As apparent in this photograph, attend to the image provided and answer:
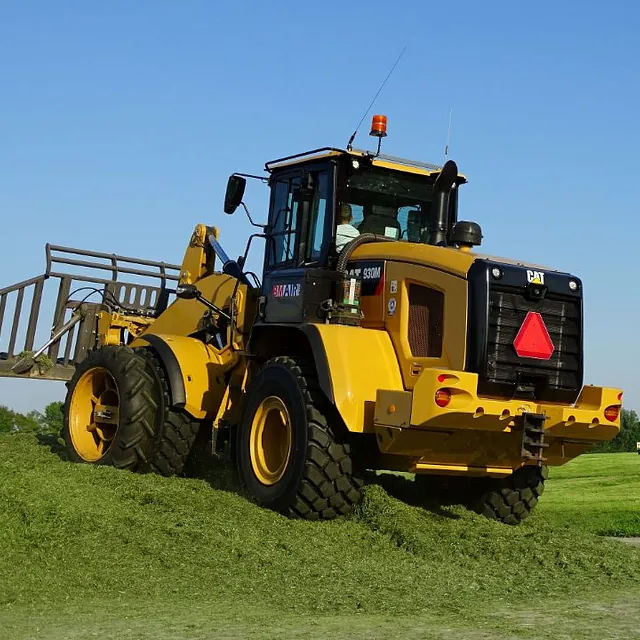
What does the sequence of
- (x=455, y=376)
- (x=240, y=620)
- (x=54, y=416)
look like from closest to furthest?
(x=240, y=620) → (x=455, y=376) → (x=54, y=416)

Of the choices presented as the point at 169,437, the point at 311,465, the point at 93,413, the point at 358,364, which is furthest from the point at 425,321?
the point at 93,413

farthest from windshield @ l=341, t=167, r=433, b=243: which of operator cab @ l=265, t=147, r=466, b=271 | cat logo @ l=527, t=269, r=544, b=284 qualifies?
cat logo @ l=527, t=269, r=544, b=284

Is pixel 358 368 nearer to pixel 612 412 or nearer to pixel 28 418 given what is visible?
pixel 612 412

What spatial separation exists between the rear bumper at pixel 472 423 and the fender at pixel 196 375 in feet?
8.54

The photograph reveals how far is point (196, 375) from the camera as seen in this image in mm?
10867

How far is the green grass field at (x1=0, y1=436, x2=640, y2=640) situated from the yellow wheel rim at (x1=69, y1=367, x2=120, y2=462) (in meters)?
1.22

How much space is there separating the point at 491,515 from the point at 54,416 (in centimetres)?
3933

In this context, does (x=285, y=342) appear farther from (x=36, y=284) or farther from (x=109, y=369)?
(x=36, y=284)

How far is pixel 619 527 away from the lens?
453 inches

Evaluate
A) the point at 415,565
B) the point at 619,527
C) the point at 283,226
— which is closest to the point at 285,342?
the point at 283,226

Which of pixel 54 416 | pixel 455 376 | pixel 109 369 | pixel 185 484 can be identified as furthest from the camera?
pixel 54 416

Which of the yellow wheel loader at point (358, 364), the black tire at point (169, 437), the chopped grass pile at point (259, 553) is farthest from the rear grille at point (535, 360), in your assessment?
the black tire at point (169, 437)

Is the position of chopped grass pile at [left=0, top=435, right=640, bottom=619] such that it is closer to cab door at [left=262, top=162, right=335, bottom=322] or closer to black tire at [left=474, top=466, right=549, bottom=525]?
black tire at [left=474, top=466, right=549, bottom=525]

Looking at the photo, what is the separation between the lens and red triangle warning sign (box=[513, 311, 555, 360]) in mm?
8953
